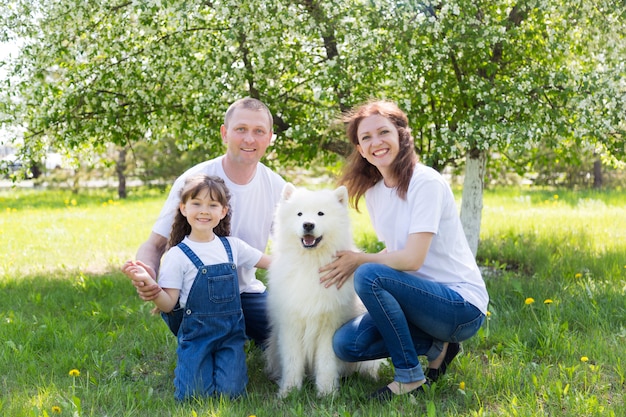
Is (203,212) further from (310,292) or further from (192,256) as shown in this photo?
(310,292)

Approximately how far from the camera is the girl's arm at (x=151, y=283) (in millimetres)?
3143

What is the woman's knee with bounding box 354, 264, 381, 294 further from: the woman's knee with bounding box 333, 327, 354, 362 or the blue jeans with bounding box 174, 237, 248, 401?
the blue jeans with bounding box 174, 237, 248, 401

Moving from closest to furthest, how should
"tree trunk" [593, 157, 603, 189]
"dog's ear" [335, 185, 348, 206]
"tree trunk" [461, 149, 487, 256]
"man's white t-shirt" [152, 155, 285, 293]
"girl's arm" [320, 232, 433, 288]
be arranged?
1. "girl's arm" [320, 232, 433, 288]
2. "dog's ear" [335, 185, 348, 206]
3. "man's white t-shirt" [152, 155, 285, 293]
4. "tree trunk" [461, 149, 487, 256]
5. "tree trunk" [593, 157, 603, 189]

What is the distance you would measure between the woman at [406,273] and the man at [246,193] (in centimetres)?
66

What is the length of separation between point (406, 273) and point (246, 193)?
4.20ft

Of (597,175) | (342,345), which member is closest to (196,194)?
(342,345)

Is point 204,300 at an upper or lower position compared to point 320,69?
lower

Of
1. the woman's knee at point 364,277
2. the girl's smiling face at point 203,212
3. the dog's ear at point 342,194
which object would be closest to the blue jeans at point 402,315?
the woman's knee at point 364,277

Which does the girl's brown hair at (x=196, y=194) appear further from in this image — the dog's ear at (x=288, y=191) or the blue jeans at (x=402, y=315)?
the blue jeans at (x=402, y=315)

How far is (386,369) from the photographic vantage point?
3783 millimetres

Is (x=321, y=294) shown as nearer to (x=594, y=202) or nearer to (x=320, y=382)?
(x=320, y=382)

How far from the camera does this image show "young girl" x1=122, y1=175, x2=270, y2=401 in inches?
134

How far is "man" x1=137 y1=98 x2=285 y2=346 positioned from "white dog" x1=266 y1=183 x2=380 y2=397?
1.50 ft

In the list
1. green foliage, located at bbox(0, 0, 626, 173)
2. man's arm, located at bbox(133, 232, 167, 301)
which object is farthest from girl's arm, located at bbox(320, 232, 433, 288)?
green foliage, located at bbox(0, 0, 626, 173)
